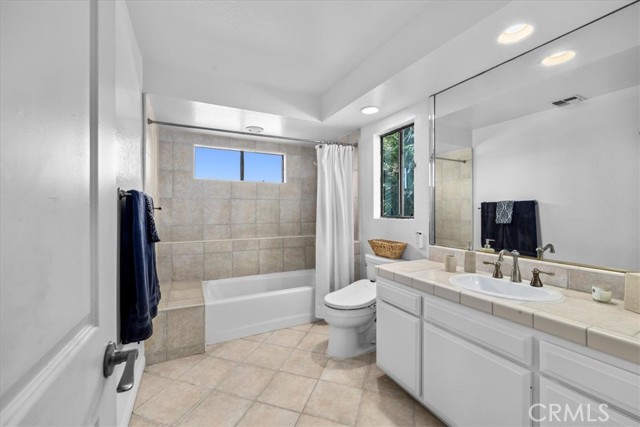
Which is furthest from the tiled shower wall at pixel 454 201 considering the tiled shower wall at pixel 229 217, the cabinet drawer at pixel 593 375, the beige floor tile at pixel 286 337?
the tiled shower wall at pixel 229 217

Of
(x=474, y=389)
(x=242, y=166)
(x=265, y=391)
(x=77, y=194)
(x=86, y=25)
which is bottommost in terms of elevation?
(x=265, y=391)

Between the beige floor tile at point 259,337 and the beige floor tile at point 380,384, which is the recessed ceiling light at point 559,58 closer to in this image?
the beige floor tile at point 380,384

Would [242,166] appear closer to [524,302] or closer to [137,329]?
[137,329]

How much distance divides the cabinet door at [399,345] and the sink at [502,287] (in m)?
0.36

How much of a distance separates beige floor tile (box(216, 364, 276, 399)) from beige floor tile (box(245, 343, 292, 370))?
7 centimetres

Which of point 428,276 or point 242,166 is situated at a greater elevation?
Result: point 242,166

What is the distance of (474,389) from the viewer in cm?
136

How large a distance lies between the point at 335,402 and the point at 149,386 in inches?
52.3

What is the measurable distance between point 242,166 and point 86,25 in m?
3.14

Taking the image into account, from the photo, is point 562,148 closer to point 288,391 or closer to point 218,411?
point 288,391

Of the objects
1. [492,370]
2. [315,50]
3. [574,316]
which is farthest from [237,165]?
[574,316]

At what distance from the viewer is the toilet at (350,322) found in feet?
7.41

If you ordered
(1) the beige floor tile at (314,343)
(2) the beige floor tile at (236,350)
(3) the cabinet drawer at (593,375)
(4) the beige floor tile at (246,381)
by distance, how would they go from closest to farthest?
(3) the cabinet drawer at (593,375) < (4) the beige floor tile at (246,381) < (2) the beige floor tile at (236,350) < (1) the beige floor tile at (314,343)

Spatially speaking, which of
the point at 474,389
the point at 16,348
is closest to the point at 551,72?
the point at 474,389
